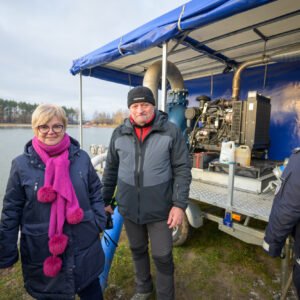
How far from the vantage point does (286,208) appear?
1.29 metres

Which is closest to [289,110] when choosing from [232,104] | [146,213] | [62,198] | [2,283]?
[232,104]

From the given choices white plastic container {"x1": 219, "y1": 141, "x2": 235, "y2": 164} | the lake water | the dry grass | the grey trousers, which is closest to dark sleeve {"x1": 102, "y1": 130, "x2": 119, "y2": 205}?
the grey trousers

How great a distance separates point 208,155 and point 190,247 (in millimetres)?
1342

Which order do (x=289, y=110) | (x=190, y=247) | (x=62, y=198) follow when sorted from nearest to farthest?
(x=62, y=198)
(x=190, y=247)
(x=289, y=110)

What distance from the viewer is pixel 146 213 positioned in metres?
1.70

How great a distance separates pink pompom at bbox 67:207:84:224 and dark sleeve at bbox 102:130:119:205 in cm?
69

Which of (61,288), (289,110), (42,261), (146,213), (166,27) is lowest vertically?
(61,288)

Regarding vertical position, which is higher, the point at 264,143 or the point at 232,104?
the point at 232,104

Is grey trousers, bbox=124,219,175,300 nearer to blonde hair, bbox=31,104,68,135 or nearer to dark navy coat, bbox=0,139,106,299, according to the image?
dark navy coat, bbox=0,139,106,299

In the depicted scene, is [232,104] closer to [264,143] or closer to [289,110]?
[264,143]

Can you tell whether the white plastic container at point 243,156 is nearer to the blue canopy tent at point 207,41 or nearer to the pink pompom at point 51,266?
the blue canopy tent at point 207,41

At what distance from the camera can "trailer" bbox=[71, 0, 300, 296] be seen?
88.5 inches

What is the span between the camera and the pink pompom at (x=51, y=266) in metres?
1.26

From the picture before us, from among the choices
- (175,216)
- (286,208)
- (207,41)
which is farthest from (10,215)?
(207,41)
